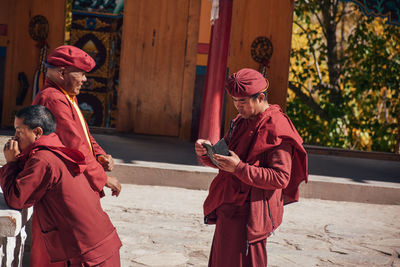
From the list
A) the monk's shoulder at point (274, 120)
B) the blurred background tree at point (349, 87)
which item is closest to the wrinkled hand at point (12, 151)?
the monk's shoulder at point (274, 120)

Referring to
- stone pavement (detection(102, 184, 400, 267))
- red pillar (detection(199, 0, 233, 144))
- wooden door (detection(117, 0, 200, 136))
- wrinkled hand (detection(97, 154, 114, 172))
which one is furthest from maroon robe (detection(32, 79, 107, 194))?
wooden door (detection(117, 0, 200, 136))

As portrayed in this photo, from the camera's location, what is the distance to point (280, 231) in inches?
229

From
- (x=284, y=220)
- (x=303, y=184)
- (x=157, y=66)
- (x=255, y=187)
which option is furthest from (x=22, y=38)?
(x=255, y=187)

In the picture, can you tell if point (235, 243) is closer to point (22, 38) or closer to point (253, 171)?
point (253, 171)

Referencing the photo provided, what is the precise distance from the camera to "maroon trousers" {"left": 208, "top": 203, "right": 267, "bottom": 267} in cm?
316

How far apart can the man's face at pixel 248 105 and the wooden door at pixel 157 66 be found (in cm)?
657

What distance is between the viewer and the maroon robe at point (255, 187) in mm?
3105

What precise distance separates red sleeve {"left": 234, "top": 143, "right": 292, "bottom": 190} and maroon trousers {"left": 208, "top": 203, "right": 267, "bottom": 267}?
216 millimetres

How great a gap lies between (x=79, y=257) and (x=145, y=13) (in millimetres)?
7322

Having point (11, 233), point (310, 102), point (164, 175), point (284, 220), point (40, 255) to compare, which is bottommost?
point (284, 220)

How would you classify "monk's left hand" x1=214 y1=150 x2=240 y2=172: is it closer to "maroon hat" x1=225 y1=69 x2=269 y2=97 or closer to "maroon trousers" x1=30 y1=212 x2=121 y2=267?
"maroon hat" x1=225 y1=69 x2=269 y2=97

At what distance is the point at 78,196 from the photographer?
9.28 feet

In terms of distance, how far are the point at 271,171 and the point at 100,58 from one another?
8.57 meters

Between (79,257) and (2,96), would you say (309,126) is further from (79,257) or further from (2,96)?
(79,257)
